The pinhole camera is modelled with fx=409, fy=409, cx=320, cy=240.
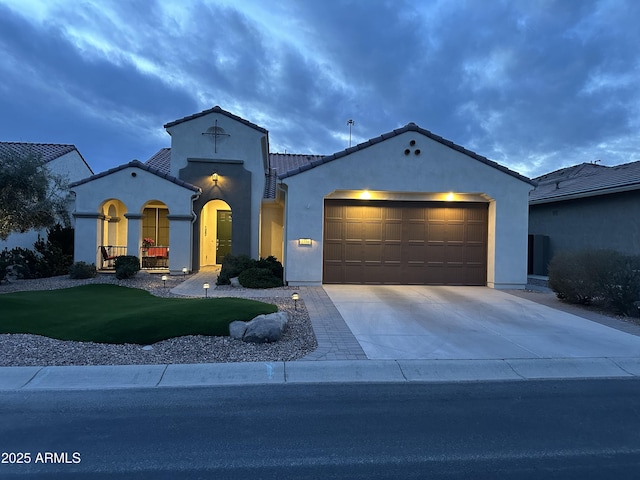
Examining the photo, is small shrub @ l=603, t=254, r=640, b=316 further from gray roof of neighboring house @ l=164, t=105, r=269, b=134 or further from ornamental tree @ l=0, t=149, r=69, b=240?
ornamental tree @ l=0, t=149, r=69, b=240

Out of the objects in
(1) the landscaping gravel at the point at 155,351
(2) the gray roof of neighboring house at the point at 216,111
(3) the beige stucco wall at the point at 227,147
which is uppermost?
(2) the gray roof of neighboring house at the point at 216,111

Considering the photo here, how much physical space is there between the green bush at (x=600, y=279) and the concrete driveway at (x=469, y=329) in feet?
3.09

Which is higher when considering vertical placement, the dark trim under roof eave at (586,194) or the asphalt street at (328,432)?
the dark trim under roof eave at (586,194)

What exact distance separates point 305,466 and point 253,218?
14245mm

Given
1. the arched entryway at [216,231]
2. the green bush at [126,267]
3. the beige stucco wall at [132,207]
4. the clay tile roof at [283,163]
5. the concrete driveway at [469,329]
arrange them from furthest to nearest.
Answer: the clay tile roof at [283,163]
the arched entryway at [216,231]
the beige stucco wall at [132,207]
the green bush at [126,267]
the concrete driveway at [469,329]

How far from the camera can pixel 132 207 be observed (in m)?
14.8

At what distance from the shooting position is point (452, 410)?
14.8ft

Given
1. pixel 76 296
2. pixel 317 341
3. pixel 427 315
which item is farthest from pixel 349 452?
pixel 76 296

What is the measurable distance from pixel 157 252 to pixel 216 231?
3.21 metres

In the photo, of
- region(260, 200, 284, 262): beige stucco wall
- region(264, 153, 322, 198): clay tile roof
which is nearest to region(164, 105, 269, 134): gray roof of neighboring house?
region(264, 153, 322, 198): clay tile roof

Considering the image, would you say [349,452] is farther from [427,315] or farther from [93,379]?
[427,315]

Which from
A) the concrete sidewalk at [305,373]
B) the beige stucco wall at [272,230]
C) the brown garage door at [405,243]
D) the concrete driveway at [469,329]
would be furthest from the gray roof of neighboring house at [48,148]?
the concrete sidewalk at [305,373]

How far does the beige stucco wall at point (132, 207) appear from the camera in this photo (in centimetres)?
1450

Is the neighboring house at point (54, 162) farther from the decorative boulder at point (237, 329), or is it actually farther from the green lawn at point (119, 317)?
the decorative boulder at point (237, 329)
